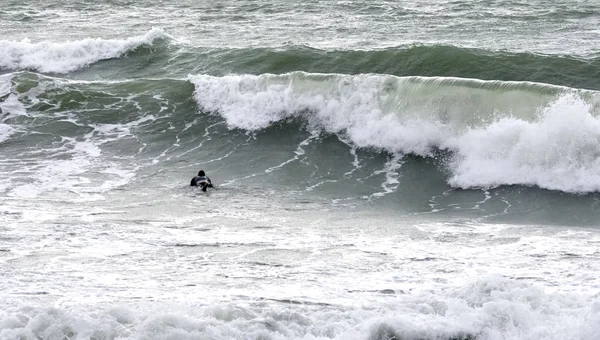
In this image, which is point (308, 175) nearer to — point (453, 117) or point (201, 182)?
point (201, 182)

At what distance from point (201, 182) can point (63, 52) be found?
12.0 meters

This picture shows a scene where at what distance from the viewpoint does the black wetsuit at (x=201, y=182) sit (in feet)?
49.6

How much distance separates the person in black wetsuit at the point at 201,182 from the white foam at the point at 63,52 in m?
10.8

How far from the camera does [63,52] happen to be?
25656 millimetres

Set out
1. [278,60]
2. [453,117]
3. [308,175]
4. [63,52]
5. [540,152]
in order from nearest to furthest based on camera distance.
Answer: [540,152] < [308,175] < [453,117] < [278,60] < [63,52]

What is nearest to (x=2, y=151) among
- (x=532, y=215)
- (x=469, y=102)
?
(x=469, y=102)

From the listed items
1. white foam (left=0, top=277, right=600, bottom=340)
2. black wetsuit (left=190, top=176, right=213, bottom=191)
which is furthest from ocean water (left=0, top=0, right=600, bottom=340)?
black wetsuit (left=190, top=176, right=213, bottom=191)

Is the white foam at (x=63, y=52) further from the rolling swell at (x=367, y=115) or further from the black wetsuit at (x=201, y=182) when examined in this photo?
the black wetsuit at (x=201, y=182)

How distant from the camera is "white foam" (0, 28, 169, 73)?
82.5 ft

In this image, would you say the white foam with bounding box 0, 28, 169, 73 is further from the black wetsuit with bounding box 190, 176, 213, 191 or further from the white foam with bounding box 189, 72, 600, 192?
the black wetsuit with bounding box 190, 176, 213, 191

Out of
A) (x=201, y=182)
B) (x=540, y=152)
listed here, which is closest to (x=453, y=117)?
(x=540, y=152)

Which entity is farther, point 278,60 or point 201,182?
point 278,60

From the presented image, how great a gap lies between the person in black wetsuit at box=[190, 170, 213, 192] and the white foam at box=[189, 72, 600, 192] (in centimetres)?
353

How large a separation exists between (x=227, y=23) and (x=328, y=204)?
1533cm
